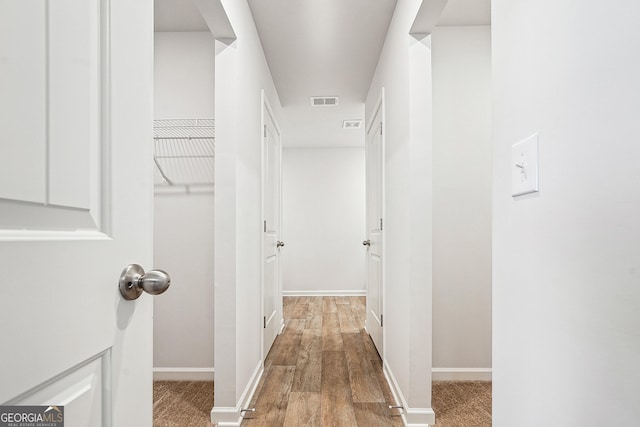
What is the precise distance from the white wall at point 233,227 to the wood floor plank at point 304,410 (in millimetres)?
272

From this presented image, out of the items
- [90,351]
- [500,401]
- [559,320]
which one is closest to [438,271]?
[500,401]

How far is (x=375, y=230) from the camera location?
363cm

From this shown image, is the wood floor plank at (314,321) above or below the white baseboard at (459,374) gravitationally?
below

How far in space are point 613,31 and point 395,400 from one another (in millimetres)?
2275

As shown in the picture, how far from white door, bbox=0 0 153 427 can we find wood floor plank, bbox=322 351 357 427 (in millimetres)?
1638

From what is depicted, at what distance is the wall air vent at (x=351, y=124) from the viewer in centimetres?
516

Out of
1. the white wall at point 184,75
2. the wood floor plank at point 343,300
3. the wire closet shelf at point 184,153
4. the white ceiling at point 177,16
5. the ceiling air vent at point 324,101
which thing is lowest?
the wood floor plank at point 343,300

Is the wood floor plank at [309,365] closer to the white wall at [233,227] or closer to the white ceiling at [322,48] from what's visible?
the white wall at [233,227]

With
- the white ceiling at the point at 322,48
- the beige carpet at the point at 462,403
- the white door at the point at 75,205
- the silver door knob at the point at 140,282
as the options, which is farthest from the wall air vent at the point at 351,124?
the silver door knob at the point at 140,282

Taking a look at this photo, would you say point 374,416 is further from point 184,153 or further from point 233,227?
point 184,153

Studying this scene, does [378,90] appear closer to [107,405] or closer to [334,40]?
[334,40]

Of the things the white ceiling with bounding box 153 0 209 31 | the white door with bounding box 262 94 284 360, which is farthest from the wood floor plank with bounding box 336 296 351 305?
the white ceiling with bounding box 153 0 209 31

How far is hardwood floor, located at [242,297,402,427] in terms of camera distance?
2193 millimetres

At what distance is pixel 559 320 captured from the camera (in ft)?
2.43
